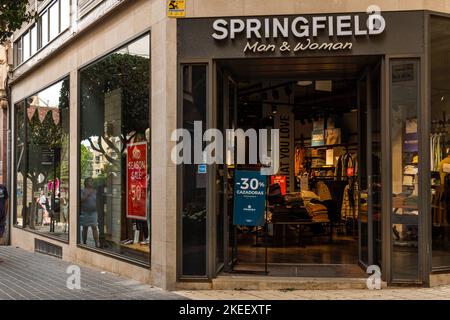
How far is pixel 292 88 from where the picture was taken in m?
14.0

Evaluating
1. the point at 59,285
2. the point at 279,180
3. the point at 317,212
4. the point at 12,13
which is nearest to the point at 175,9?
the point at 12,13

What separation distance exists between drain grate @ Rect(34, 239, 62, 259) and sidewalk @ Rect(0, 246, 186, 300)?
76 cm

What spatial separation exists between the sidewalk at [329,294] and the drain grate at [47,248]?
553cm

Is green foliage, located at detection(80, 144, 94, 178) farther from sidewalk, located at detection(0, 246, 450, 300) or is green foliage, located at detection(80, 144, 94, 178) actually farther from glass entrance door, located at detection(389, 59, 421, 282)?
glass entrance door, located at detection(389, 59, 421, 282)

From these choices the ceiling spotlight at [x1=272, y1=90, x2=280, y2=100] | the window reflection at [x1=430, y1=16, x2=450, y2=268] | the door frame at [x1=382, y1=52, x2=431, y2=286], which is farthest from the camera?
the ceiling spotlight at [x1=272, y1=90, x2=280, y2=100]

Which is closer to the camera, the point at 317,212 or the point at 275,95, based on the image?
the point at 317,212

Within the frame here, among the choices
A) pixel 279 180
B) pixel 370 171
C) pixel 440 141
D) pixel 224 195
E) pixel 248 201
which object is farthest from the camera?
pixel 279 180

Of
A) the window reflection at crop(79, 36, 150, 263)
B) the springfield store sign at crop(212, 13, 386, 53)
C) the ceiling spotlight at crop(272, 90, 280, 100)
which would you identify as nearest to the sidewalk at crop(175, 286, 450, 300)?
the window reflection at crop(79, 36, 150, 263)

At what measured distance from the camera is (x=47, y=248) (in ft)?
44.7

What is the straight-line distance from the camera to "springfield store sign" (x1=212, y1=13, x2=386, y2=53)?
832cm

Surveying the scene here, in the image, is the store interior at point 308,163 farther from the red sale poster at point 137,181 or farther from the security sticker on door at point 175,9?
the red sale poster at point 137,181

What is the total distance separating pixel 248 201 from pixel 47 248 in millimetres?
6729

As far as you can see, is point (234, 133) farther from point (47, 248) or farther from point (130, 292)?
point (47, 248)
